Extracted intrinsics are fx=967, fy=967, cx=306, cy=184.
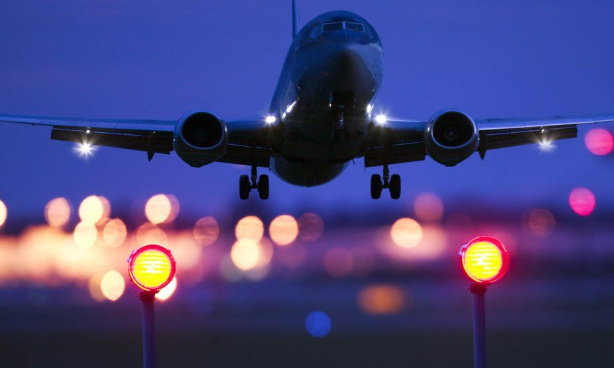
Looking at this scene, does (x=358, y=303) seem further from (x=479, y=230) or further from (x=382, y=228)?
(x=479, y=230)

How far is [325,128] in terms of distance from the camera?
2211cm

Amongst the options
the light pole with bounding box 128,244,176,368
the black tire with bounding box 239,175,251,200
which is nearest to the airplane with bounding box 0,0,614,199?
the black tire with bounding box 239,175,251,200

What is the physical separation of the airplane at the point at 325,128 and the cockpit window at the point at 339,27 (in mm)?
22

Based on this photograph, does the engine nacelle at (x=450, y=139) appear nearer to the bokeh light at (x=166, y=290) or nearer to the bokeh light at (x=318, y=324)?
the bokeh light at (x=318, y=324)

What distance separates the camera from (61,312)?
89.7ft

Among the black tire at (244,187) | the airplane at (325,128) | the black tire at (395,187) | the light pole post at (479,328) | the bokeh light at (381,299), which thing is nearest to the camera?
the light pole post at (479,328)

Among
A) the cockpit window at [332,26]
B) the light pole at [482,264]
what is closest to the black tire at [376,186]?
the cockpit window at [332,26]

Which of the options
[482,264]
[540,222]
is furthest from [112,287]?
[482,264]

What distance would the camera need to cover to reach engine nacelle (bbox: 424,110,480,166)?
73.3ft

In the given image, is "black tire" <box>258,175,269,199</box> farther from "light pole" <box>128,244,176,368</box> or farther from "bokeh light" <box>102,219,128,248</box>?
"light pole" <box>128,244,176,368</box>

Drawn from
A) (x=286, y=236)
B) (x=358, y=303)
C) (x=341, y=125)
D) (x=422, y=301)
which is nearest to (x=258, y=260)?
(x=286, y=236)

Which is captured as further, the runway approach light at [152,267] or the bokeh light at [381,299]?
the bokeh light at [381,299]

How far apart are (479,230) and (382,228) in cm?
263

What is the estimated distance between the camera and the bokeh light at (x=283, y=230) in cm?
2797
